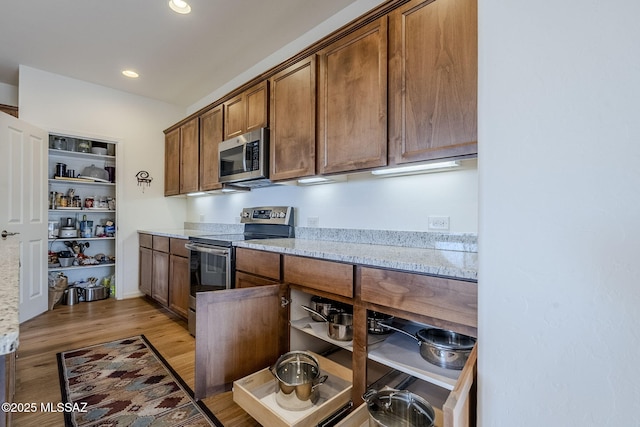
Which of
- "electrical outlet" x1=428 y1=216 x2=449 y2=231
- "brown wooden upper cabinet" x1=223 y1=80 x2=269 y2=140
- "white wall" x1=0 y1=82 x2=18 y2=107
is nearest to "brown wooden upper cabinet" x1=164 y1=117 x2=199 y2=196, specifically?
"brown wooden upper cabinet" x1=223 y1=80 x2=269 y2=140

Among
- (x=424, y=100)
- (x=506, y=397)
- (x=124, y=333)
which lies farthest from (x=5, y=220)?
(x=506, y=397)

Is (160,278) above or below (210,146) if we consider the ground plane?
below

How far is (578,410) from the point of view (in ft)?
1.82

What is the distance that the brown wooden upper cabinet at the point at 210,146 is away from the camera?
3053mm

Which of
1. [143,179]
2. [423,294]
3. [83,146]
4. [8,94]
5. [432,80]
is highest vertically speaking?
[8,94]

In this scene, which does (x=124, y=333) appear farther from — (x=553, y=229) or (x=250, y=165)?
(x=553, y=229)

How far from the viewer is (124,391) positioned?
177cm

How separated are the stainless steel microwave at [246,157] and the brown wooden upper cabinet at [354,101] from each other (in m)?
0.60

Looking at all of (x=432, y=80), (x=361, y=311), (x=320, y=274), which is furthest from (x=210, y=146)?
(x=361, y=311)

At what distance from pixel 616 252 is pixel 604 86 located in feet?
0.98

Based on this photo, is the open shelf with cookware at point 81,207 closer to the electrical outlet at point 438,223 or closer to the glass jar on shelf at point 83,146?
the glass jar on shelf at point 83,146

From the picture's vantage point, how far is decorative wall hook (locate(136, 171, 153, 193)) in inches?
155

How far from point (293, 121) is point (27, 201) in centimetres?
294

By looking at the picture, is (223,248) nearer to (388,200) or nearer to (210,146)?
(388,200)
